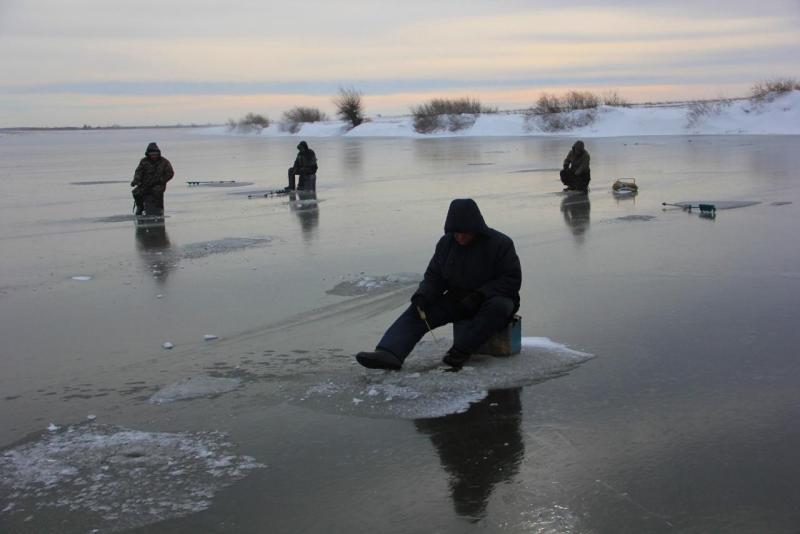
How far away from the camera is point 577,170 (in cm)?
1834

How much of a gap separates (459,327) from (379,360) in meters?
0.69

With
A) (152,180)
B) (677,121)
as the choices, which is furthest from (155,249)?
(677,121)

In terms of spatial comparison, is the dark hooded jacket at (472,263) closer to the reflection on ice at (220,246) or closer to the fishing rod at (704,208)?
the reflection on ice at (220,246)

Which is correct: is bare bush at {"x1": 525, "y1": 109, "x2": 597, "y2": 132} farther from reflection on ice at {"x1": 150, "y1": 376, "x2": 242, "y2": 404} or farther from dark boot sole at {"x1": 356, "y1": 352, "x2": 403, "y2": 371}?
reflection on ice at {"x1": 150, "y1": 376, "x2": 242, "y2": 404}

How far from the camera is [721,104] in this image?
→ 67500 millimetres

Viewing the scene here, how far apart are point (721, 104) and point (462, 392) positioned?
68533mm

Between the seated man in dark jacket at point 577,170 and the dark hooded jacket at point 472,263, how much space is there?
12691 mm

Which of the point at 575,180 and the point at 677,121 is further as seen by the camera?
the point at 677,121

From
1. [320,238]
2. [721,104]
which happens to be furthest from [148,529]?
[721,104]

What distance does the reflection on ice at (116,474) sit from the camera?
400cm

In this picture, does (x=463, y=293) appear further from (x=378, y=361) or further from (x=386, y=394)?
(x=386, y=394)


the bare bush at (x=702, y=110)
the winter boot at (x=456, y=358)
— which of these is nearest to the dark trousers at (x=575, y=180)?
the winter boot at (x=456, y=358)

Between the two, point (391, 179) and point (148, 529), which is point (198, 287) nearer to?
point (148, 529)

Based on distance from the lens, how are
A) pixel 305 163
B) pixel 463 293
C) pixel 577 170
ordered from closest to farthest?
1. pixel 463 293
2. pixel 577 170
3. pixel 305 163
